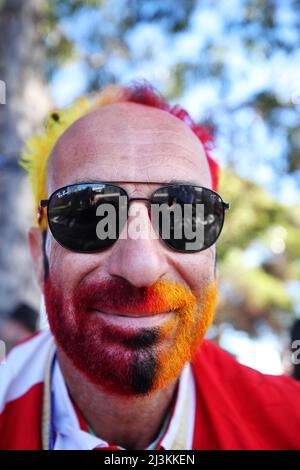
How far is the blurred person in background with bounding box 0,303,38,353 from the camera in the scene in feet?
11.1

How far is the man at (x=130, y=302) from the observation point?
1.19m

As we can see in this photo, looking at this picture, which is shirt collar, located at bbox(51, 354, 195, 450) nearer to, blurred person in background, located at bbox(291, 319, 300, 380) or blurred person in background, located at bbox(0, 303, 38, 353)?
blurred person in background, located at bbox(291, 319, 300, 380)

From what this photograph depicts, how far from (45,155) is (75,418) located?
95 cm

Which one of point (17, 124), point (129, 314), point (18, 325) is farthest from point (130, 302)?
point (17, 124)

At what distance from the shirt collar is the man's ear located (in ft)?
1.14

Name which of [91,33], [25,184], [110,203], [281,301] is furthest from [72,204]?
[281,301]

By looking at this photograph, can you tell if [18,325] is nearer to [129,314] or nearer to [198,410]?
[198,410]

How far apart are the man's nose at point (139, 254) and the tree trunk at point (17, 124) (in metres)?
2.74

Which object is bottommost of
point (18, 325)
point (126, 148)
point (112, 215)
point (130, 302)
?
point (18, 325)

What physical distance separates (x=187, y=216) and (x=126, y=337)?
0.40 meters

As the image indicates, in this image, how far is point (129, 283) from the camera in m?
1.17

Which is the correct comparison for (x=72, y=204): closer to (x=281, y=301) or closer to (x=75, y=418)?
(x=75, y=418)

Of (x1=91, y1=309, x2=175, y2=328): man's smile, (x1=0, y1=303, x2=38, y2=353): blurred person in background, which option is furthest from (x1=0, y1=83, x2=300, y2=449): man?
→ (x1=0, y1=303, x2=38, y2=353): blurred person in background
